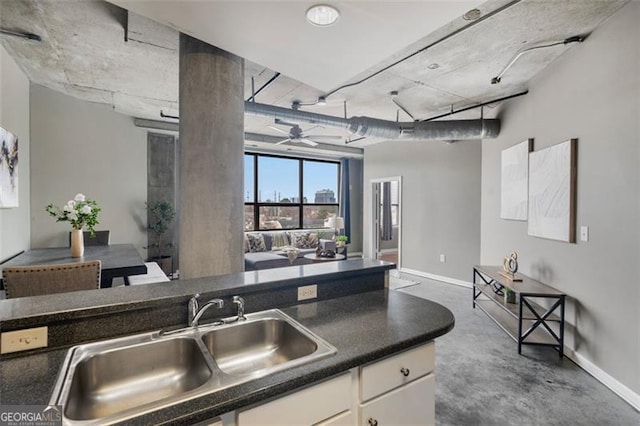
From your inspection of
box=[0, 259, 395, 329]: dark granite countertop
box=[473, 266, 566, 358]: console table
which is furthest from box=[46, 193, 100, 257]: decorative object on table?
box=[473, 266, 566, 358]: console table

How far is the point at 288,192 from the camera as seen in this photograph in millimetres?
7617

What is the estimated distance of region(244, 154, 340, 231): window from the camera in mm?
7074

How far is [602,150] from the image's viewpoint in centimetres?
246

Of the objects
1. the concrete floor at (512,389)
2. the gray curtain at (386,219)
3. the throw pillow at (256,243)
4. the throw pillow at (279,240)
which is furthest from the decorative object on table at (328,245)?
the concrete floor at (512,389)

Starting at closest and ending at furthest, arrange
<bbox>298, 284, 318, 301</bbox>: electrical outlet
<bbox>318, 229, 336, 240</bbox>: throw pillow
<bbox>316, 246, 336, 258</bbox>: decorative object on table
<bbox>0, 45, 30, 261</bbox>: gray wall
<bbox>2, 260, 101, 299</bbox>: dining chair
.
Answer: <bbox>298, 284, 318, 301</bbox>: electrical outlet, <bbox>2, 260, 101, 299</bbox>: dining chair, <bbox>0, 45, 30, 261</bbox>: gray wall, <bbox>316, 246, 336, 258</bbox>: decorative object on table, <bbox>318, 229, 336, 240</bbox>: throw pillow


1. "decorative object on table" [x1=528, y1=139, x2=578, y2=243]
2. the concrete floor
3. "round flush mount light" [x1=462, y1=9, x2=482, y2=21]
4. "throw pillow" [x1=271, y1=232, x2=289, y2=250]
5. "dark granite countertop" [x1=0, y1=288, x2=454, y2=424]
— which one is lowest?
the concrete floor

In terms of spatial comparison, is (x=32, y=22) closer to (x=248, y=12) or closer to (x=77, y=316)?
(x=248, y=12)

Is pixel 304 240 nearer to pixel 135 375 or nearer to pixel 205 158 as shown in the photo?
pixel 205 158

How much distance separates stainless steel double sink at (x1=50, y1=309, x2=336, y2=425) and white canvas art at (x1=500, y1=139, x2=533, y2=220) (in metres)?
3.38

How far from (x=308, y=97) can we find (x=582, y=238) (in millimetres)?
3352

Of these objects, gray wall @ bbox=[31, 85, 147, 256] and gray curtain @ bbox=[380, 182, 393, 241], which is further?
gray curtain @ bbox=[380, 182, 393, 241]

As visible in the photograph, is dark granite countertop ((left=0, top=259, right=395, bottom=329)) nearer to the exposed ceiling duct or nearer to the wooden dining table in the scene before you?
the wooden dining table

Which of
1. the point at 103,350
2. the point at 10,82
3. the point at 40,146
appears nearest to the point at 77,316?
the point at 103,350

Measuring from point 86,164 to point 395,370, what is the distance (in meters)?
5.23
